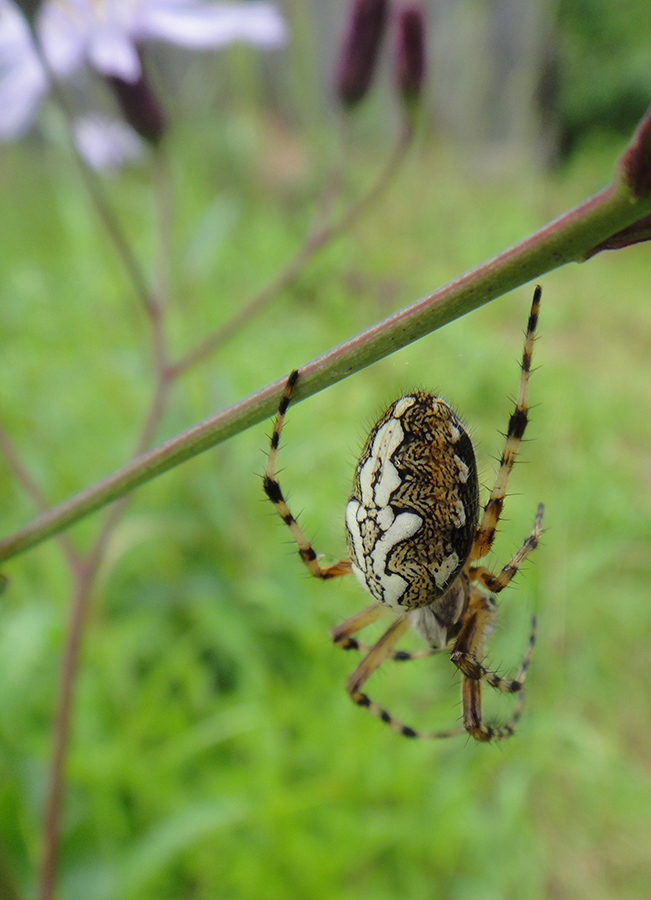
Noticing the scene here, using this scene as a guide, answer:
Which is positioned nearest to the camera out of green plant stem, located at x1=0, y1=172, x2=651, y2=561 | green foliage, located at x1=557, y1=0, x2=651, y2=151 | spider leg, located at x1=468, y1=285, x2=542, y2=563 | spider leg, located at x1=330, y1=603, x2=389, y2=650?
green plant stem, located at x1=0, y1=172, x2=651, y2=561

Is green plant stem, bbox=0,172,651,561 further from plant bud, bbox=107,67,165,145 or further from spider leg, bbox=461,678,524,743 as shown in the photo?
plant bud, bbox=107,67,165,145

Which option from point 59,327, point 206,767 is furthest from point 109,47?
point 59,327

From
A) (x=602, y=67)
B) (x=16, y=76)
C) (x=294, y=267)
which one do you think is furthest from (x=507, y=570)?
(x=602, y=67)

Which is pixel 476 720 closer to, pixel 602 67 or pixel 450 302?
pixel 450 302

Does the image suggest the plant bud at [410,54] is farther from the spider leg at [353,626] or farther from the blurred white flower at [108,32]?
the spider leg at [353,626]

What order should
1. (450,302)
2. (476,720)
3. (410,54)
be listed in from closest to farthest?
(450,302) < (476,720) < (410,54)

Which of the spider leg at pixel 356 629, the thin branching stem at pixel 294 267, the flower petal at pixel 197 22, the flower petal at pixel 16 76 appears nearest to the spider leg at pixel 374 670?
the spider leg at pixel 356 629

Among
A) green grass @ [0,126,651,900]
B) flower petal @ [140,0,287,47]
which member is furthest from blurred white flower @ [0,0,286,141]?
green grass @ [0,126,651,900]
